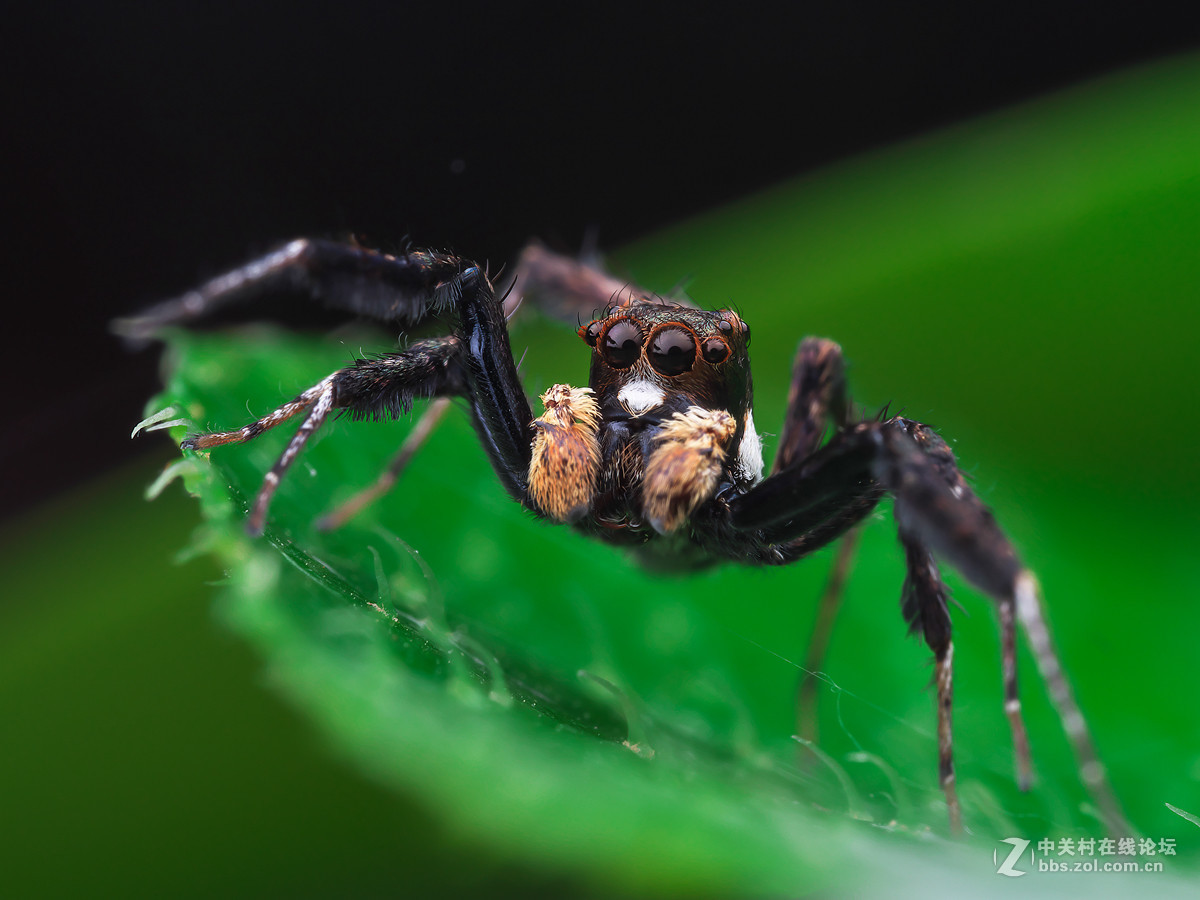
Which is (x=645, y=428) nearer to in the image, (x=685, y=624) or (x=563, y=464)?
(x=563, y=464)

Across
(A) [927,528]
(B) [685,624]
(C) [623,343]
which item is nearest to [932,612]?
(A) [927,528]

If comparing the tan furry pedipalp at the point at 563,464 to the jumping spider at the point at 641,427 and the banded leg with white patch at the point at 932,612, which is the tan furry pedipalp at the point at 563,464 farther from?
the banded leg with white patch at the point at 932,612

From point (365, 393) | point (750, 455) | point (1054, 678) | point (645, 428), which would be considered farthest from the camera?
point (750, 455)

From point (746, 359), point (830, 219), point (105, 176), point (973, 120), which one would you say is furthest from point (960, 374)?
point (105, 176)

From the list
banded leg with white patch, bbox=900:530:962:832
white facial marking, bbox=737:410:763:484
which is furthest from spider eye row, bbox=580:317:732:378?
banded leg with white patch, bbox=900:530:962:832

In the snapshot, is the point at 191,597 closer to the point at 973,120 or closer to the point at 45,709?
the point at 45,709

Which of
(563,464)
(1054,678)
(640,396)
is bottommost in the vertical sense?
(1054,678)

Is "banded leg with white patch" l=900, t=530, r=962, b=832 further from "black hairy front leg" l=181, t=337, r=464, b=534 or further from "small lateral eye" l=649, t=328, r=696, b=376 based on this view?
"black hairy front leg" l=181, t=337, r=464, b=534
